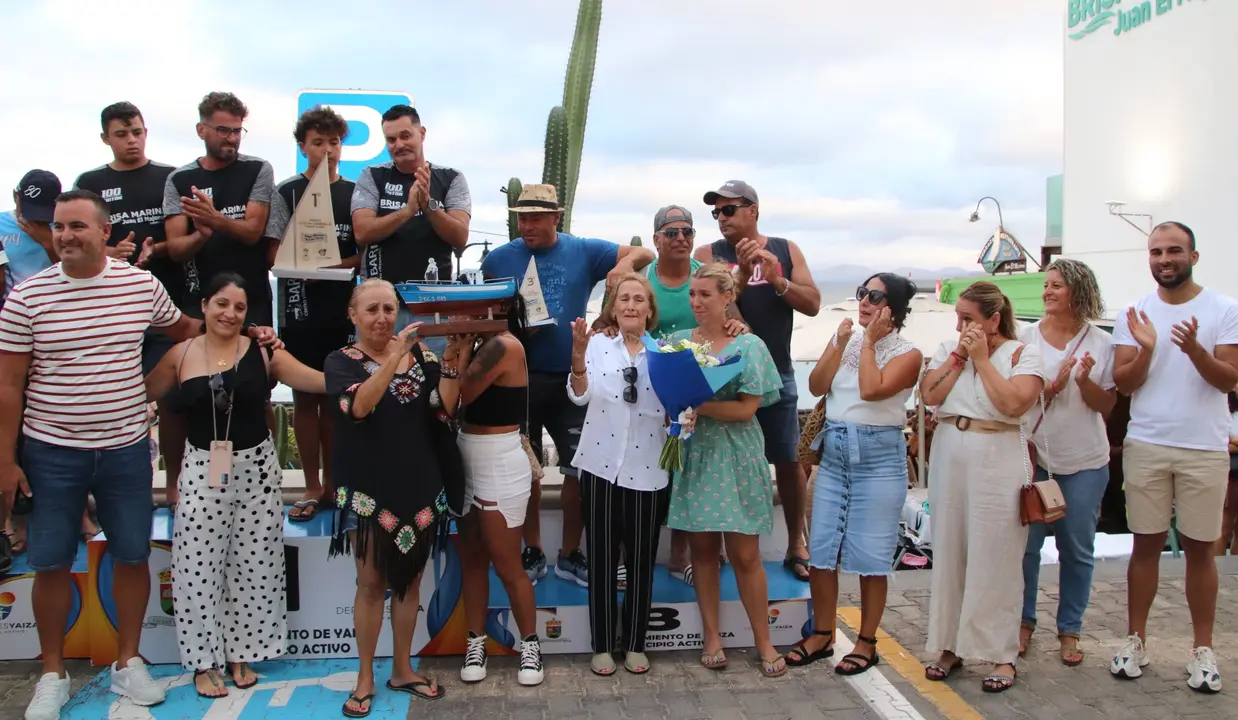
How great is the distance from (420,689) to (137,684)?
121 centimetres

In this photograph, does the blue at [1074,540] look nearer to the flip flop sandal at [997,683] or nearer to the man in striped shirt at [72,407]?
the flip flop sandal at [997,683]

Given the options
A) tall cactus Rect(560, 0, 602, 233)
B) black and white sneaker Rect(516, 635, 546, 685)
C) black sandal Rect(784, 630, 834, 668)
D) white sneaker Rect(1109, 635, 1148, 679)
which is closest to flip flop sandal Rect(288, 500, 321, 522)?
black and white sneaker Rect(516, 635, 546, 685)

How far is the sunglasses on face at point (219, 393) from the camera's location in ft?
Answer: 12.2

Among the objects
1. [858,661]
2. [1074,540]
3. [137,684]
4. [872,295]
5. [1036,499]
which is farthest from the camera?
[1074,540]

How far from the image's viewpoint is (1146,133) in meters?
18.3

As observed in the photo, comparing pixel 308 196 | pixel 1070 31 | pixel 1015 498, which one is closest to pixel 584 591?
pixel 1015 498

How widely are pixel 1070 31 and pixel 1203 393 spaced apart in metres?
20.0

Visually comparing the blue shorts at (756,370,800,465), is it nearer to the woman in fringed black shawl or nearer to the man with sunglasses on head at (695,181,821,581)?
the man with sunglasses on head at (695,181,821,581)

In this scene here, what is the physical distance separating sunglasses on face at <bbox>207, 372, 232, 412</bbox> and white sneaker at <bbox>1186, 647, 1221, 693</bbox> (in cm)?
454

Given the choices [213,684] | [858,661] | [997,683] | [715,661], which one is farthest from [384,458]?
[997,683]

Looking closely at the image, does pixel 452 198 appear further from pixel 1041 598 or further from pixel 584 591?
pixel 1041 598

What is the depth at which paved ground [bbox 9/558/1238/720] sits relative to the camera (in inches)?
152

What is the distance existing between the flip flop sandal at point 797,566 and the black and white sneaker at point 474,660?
169 centimetres

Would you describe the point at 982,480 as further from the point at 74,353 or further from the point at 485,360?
the point at 74,353
